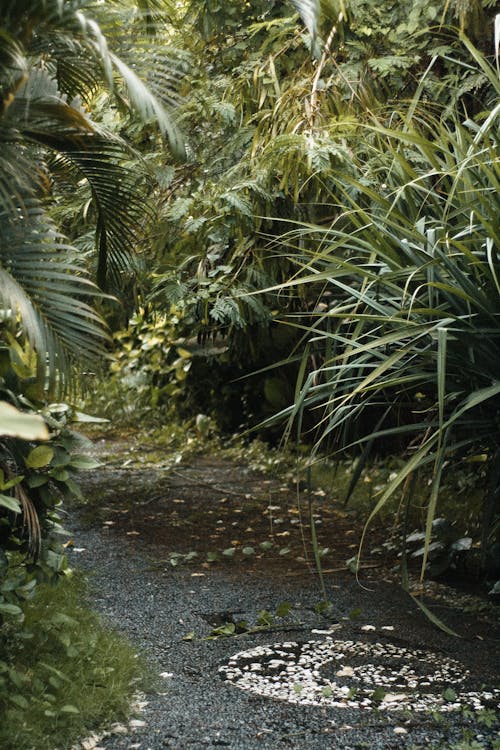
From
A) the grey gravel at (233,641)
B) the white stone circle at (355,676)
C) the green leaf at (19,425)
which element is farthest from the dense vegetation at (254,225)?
the white stone circle at (355,676)

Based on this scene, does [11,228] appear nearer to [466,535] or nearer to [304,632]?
[304,632]

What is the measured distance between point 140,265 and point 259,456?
8.40 ft

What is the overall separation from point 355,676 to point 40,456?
1.34m

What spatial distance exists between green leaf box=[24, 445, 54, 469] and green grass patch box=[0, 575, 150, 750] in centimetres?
56

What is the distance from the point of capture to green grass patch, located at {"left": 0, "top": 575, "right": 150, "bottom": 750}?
275 centimetres

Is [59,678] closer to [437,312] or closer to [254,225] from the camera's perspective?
[437,312]

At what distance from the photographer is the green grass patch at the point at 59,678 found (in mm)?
2746

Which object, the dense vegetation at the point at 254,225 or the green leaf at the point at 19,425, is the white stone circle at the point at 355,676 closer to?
the dense vegetation at the point at 254,225

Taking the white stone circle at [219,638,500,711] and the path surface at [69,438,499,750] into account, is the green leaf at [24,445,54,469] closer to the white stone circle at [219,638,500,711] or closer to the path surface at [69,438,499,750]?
the path surface at [69,438,499,750]

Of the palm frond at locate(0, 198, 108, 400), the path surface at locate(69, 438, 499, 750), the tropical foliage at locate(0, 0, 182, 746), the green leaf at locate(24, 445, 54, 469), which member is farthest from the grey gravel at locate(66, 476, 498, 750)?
the palm frond at locate(0, 198, 108, 400)

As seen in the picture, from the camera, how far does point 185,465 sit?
7.34 m

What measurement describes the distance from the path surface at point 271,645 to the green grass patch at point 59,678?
11 centimetres

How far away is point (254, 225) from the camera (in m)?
5.50

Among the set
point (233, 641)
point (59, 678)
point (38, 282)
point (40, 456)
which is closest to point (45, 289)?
point (38, 282)
